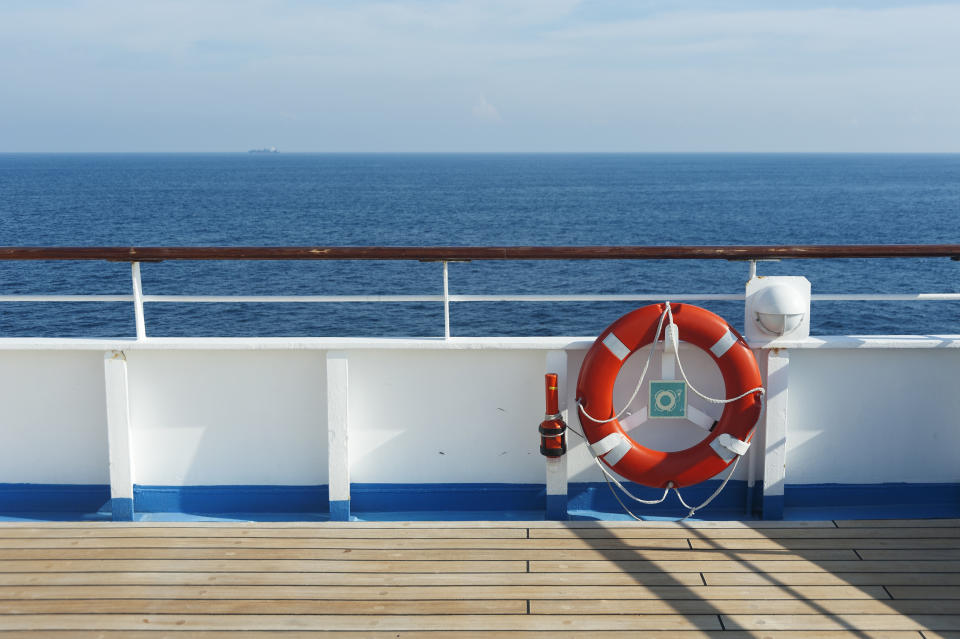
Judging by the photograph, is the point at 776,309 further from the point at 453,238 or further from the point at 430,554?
the point at 453,238

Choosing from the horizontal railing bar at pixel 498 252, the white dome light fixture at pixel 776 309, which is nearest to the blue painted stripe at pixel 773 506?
the white dome light fixture at pixel 776 309

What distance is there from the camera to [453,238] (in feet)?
96.8

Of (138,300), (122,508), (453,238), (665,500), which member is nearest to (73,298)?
(138,300)

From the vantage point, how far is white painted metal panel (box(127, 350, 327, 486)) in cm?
224

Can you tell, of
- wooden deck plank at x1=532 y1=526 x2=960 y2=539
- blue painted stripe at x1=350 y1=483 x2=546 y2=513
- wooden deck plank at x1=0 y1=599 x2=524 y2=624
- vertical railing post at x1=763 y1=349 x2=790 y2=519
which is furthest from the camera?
blue painted stripe at x1=350 y1=483 x2=546 y2=513

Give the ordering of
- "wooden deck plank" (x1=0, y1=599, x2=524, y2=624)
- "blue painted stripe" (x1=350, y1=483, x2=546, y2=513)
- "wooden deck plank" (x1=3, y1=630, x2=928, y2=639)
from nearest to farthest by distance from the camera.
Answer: "wooden deck plank" (x1=3, y1=630, x2=928, y2=639)
"wooden deck plank" (x1=0, y1=599, x2=524, y2=624)
"blue painted stripe" (x1=350, y1=483, x2=546, y2=513)

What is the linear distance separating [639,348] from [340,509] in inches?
35.1

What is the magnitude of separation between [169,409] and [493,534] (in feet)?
3.10

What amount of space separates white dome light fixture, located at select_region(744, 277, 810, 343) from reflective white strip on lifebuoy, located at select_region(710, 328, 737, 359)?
0.32 feet

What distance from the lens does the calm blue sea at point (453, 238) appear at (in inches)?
625

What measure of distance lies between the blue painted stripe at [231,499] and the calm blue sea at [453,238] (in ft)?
38.5

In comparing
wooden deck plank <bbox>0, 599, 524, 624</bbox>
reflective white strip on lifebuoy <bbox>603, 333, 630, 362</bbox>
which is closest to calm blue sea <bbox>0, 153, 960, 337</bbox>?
reflective white strip on lifebuoy <bbox>603, 333, 630, 362</bbox>

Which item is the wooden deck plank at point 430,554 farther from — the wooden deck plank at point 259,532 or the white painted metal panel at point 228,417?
the white painted metal panel at point 228,417

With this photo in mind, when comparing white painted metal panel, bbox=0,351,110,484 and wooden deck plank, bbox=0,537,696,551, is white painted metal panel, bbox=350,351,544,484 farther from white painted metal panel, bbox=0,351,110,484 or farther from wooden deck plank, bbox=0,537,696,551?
white painted metal panel, bbox=0,351,110,484
